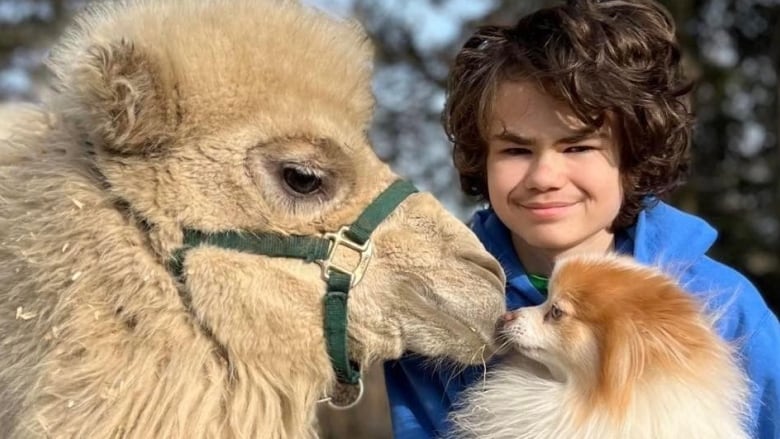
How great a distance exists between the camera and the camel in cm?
198

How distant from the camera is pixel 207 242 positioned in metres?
2.07

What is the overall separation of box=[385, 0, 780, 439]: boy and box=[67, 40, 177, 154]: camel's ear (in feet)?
2.99

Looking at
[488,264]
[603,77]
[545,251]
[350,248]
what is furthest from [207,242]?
[603,77]

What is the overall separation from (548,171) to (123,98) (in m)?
1.09

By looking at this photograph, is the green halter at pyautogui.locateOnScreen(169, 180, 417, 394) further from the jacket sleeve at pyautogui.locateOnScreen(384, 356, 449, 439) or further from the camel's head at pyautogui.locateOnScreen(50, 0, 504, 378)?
the jacket sleeve at pyautogui.locateOnScreen(384, 356, 449, 439)

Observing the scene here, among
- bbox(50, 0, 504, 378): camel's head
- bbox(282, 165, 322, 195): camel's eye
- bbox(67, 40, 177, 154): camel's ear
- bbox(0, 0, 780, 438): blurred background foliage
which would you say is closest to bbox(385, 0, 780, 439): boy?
bbox(50, 0, 504, 378): camel's head

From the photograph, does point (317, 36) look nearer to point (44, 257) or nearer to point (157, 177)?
point (157, 177)

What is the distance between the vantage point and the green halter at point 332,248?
6.81 ft

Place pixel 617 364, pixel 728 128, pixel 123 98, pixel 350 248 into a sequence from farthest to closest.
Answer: pixel 728 128, pixel 350 248, pixel 617 364, pixel 123 98

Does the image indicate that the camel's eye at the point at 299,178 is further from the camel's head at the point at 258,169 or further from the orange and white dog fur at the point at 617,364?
the orange and white dog fur at the point at 617,364

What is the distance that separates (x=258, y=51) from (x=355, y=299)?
599mm

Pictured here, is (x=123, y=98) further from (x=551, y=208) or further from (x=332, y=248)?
(x=551, y=208)

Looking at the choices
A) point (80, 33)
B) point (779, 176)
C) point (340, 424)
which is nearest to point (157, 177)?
point (80, 33)

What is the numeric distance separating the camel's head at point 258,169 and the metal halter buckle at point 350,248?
0.02 metres
